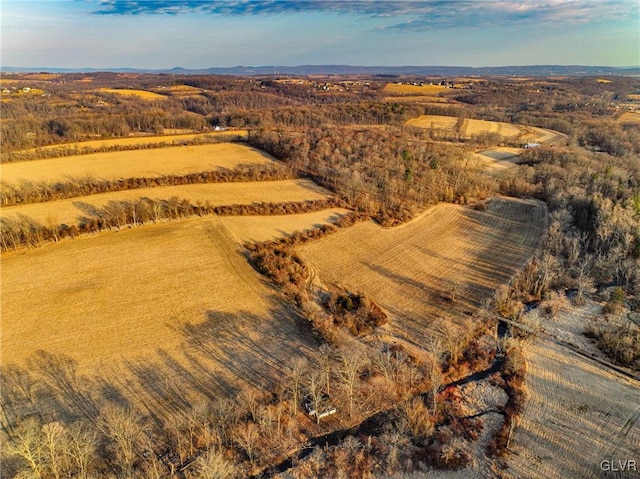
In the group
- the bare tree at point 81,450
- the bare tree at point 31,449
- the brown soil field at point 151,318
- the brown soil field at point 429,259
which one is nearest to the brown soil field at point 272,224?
the brown soil field at point 151,318

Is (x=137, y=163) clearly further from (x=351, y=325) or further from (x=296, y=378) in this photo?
(x=296, y=378)

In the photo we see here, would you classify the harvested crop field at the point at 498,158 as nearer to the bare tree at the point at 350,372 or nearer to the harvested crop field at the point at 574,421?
the harvested crop field at the point at 574,421

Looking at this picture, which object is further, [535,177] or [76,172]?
[535,177]

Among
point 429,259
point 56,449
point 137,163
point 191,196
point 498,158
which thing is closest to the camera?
point 56,449

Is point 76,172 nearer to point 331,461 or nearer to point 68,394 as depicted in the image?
point 68,394

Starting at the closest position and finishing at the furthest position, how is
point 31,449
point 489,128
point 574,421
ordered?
point 31,449, point 574,421, point 489,128

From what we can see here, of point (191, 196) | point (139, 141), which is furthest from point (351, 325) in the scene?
point (139, 141)

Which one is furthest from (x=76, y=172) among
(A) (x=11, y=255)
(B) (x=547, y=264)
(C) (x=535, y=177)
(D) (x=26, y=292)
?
(C) (x=535, y=177)
